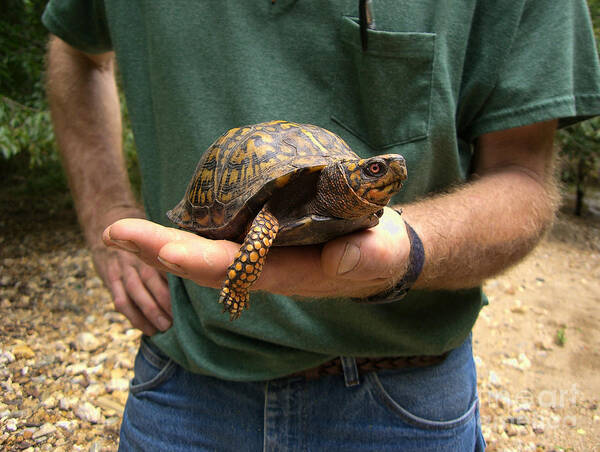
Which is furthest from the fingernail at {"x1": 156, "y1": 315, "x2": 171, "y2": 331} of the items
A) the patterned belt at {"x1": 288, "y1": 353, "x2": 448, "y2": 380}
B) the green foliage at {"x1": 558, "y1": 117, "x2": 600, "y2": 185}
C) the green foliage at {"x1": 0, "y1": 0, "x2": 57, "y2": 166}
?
the green foliage at {"x1": 558, "y1": 117, "x2": 600, "y2": 185}

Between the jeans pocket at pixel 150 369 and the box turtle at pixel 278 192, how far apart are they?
0.73 meters

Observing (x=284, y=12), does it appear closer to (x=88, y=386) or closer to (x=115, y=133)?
(x=115, y=133)

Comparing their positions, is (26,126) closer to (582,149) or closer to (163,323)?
(163,323)

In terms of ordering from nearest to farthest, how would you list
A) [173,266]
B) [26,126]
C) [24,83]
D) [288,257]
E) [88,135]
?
1. [173,266]
2. [288,257]
3. [88,135]
4. [26,126]
5. [24,83]

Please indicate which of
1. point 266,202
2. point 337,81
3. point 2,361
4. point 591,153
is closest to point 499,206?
point 337,81

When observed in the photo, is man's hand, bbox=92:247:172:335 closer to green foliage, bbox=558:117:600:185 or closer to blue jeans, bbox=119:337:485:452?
blue jeans, bbox=119:337:485:452

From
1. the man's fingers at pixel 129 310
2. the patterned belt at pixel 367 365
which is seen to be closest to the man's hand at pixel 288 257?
the patterned belt at pixel 367 365

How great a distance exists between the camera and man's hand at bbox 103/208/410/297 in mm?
1107

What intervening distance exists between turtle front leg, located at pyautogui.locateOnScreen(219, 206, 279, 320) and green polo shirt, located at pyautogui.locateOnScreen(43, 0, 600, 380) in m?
0.59

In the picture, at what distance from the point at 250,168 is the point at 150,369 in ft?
3.68

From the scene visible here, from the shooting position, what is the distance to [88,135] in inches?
94.3

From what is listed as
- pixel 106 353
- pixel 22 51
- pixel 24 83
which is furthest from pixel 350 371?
pixel 24 83

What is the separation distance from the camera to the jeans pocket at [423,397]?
174 cm

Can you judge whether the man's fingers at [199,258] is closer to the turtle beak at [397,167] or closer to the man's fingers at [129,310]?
the turtle beak at [397,167]
